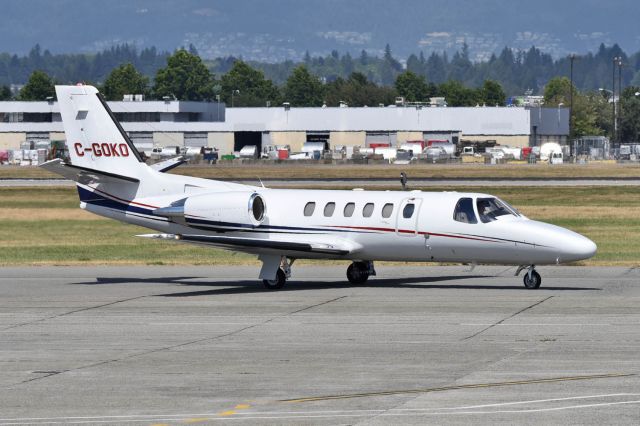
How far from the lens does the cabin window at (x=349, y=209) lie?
113 ft

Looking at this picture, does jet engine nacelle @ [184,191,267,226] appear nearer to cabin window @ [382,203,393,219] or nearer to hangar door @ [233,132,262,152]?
cabin window @ [382,203,393,219]

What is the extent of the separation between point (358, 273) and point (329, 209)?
6.43ft

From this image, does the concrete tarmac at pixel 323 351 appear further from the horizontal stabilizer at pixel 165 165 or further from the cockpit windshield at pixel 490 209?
the horizontal stabilizer at pixel 165 165

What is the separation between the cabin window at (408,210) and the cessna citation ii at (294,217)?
1.0 inches

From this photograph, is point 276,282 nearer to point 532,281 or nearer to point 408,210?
point 408,210

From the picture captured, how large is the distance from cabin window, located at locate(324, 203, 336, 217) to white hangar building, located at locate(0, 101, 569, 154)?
13795 centimetres

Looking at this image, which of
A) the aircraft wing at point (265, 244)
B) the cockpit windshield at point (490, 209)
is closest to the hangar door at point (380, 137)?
the aircraft wing at point (265, 244)

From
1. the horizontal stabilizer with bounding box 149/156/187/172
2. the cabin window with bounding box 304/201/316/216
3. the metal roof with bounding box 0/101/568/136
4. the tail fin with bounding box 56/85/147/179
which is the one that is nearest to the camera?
the cabin window with bounding box 304/201/316/216

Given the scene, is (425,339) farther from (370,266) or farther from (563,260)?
(370,266)

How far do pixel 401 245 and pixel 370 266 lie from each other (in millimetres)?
2024

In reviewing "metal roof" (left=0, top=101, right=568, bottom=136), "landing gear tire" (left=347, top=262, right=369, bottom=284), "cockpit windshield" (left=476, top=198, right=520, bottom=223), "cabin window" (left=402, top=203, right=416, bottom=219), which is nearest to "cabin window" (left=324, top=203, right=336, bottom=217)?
"landing gear tire" (left=347, top=262, right=369, bottom=284)

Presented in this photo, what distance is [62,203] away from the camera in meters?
73.6

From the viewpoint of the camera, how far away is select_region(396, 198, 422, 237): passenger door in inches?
1313

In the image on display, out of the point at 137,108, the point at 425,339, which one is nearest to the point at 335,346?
the point at 425,339
